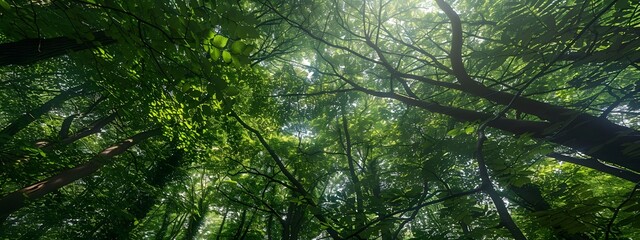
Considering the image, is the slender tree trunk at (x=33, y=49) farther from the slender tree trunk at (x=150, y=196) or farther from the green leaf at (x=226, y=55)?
the slender tree trunk at (x=150, y=196)

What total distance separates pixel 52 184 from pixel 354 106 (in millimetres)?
7506

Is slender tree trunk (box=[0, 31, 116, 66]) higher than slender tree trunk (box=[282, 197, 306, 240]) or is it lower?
higher

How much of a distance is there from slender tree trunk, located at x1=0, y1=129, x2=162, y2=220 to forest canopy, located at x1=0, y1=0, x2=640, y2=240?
0.13ft

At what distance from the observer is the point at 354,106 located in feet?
30.7

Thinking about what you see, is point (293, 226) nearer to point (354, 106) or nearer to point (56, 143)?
point (56, 143)

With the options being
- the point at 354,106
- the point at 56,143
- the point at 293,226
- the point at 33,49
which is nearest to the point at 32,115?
the point at 56,143

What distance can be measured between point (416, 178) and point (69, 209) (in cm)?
717

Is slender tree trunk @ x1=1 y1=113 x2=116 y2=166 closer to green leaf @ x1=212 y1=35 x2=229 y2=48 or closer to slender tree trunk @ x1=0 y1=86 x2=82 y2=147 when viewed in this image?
slender tree trunk @ x1=0 y1=86 x2=82 y2=147

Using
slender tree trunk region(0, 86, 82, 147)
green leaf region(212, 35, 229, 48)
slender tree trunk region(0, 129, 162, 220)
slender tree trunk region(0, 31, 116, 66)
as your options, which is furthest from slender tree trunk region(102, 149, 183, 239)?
green leaf region(212, 35, 229, 48)

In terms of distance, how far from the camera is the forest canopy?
5.81 ft

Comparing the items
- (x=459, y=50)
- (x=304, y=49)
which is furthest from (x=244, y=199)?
(x=459, y=50)

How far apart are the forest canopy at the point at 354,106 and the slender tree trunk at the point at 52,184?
0.13ft

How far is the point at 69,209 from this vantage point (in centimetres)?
615

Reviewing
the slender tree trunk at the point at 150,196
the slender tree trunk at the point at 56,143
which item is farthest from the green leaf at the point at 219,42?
the slender tree trunk at the point at 150,196
